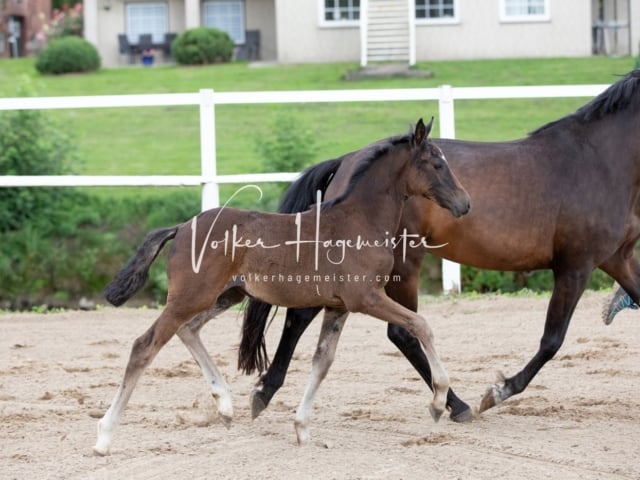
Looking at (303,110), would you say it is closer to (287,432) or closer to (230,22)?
(230,22)

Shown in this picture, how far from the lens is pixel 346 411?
6.15m

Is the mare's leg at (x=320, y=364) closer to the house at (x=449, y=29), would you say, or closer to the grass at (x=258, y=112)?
the grass at (x=258, y=112)

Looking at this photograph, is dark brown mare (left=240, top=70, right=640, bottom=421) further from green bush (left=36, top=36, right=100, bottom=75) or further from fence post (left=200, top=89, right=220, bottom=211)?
green bush (left=36, top=36, right=100, bottom=75)

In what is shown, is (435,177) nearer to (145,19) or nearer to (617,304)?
(617,304)

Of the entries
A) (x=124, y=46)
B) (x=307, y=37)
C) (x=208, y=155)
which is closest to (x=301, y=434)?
(x=208, y=155)

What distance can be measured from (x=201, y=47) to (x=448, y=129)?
1994 cm

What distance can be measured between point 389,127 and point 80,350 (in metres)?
11.5

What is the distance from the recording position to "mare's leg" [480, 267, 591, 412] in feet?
19.5

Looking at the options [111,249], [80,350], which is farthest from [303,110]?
[80,350]

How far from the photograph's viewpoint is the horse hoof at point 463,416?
593cm

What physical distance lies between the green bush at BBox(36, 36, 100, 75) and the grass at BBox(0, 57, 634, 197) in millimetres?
376

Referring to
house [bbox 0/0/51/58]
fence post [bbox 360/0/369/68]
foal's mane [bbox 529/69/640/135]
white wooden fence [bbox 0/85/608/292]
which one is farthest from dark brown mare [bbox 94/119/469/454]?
house [bbox 0/0/51/58]

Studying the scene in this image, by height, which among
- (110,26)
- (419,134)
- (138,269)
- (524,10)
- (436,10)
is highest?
(110,26)

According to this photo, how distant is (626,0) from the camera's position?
93.1ft
